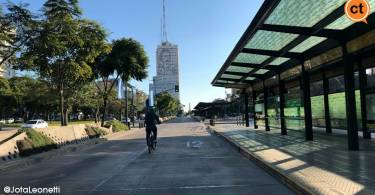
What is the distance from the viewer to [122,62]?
44.0 meters

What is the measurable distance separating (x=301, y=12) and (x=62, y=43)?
13.4 m

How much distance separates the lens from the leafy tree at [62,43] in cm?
2266

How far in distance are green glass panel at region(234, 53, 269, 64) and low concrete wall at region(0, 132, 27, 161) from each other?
33.8ft

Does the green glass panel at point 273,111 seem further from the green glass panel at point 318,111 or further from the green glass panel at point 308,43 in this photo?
the green glass panel at point 308,43

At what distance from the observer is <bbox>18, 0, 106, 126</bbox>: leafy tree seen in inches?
892

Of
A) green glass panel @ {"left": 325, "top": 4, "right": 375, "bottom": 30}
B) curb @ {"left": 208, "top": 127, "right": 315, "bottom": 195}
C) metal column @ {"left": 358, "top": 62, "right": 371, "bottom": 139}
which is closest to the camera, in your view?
curb @ {"left": 208, "top": 127, "right": 315, "bottom": 195}

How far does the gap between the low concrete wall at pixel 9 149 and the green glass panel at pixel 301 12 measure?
10155 mm

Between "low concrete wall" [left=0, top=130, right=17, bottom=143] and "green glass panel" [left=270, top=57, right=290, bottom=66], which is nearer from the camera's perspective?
"low concrete wall" [left=0, top=130, right=17, bottom=143]

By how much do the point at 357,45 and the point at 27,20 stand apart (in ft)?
45.1

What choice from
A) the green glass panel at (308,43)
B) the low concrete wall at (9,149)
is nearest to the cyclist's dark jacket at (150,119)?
the low concrete wall at (9,149)

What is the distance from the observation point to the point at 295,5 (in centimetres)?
1368

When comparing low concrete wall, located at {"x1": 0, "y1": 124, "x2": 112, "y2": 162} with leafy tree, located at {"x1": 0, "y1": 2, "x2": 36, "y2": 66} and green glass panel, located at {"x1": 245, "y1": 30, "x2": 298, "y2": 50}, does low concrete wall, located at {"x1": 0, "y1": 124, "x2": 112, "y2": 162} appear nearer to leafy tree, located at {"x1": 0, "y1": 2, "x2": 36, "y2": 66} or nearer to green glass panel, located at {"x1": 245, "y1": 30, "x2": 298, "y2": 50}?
leafy tree, located at {"x1": 0, "y1": 2, "x2": 36, "y2": 66}

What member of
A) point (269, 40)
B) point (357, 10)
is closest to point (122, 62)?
point (269, 40)

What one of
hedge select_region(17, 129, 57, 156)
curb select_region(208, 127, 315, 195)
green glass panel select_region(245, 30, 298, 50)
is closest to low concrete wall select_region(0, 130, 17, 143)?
hedge select_region(17, 129, 57, 156)
